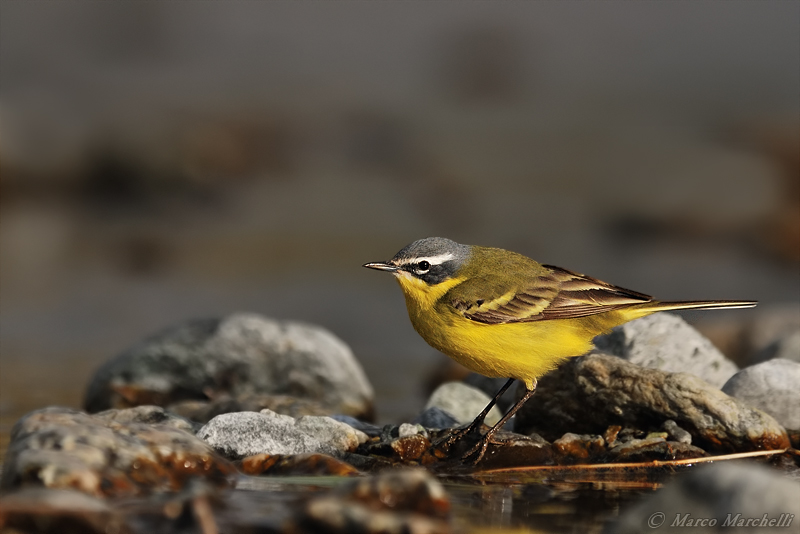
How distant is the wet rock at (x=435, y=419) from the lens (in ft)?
27.0

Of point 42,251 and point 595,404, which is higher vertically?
point 595,404

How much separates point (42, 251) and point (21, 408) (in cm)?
905

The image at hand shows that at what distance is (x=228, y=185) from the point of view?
2098 cm

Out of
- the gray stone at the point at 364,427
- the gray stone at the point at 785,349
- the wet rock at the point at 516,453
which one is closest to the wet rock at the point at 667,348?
the gray stone at the point at 785,349

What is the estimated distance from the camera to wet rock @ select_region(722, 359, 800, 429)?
24.7 ft

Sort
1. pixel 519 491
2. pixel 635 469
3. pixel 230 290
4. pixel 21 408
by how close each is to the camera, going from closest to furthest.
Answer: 1. pixel 519 491
2. pixel 635 469
3. pixel 21 408
4. pixel 230 290

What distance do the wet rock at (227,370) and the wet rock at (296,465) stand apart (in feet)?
12.5

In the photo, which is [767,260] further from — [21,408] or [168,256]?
[21,408]

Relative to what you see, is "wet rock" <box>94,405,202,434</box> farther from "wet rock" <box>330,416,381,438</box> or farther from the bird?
the bird

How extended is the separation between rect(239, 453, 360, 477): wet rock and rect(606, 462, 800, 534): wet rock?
1918mm

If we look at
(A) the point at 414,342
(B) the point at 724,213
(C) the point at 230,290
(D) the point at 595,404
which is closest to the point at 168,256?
(C) the point at 230,290

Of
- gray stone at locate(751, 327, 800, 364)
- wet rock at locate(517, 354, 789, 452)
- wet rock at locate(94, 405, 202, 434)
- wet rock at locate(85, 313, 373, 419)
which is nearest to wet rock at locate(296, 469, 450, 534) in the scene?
wet rock at locate(517, 354, 789, 452)

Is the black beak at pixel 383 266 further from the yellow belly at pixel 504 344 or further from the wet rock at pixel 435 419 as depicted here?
the wet rock at pixel 435 419

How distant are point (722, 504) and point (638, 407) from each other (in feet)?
9.55
